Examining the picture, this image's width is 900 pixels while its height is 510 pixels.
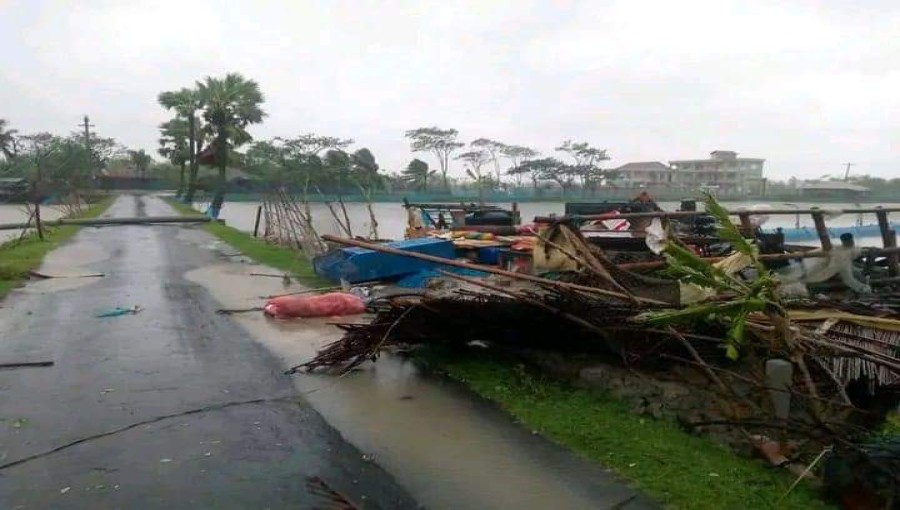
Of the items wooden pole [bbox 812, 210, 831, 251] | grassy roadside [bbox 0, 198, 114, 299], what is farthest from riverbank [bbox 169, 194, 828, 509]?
grassy roadside [bbox 0, 198, 114, 299]

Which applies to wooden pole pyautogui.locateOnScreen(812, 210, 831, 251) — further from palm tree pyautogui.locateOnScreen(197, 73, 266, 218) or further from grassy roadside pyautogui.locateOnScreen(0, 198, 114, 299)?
palm tree pyautogui.locateOnScreen(197, 73, 266, 218)

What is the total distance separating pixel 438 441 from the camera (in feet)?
16.7

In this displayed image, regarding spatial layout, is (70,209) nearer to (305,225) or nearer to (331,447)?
(305,225)

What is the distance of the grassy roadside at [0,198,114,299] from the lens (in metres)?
12.6

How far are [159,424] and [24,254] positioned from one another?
44.6ft

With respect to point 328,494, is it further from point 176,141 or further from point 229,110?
point 176,141

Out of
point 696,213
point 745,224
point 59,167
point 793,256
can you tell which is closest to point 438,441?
point 696,213

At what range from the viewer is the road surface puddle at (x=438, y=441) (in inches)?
167

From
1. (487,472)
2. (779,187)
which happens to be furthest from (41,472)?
(779,187)

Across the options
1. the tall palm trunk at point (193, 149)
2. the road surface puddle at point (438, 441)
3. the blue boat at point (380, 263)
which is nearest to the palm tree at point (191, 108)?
the tall palm trunk at point (193, 149)

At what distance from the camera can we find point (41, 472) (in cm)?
446

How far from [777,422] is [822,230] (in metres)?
2.98

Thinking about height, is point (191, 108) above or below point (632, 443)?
above

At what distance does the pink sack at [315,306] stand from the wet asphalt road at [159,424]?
789mm
